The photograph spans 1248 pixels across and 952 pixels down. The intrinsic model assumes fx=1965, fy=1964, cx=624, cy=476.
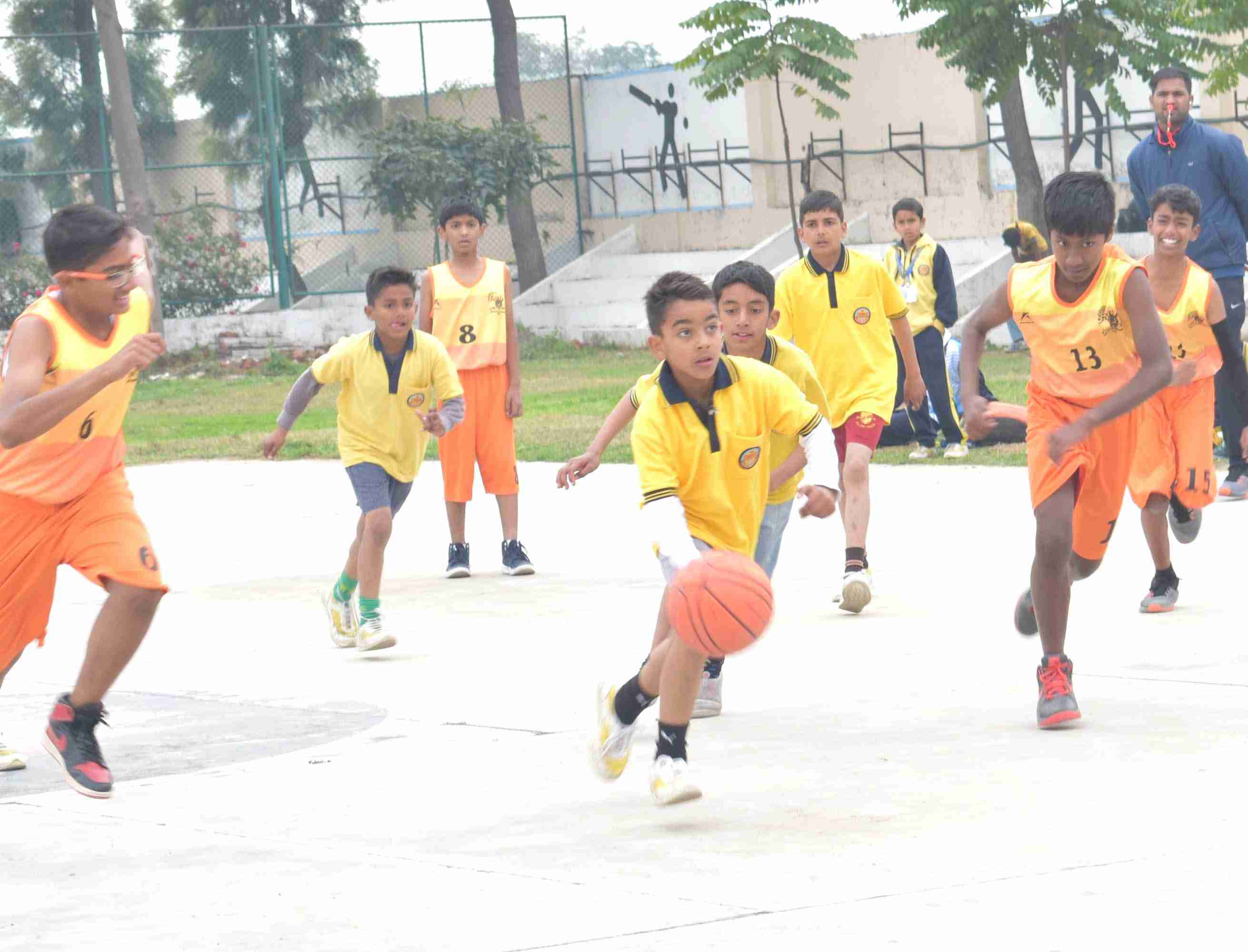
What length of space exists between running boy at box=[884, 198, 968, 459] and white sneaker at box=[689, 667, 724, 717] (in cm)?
823

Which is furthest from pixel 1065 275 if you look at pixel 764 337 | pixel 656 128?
pixel 656 128

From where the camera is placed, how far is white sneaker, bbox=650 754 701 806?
5512mm

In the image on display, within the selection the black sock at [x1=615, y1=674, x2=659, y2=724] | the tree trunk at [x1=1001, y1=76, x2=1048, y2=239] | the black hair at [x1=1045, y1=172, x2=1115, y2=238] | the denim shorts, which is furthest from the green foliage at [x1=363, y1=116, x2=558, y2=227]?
the black sock at [x1=615, y1=674, x2=659, y2=724]

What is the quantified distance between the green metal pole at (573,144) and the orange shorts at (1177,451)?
25.4 m

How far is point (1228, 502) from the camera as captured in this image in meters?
11.8

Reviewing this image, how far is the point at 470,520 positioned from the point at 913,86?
20.1 m

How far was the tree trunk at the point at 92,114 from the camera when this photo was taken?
100 feet

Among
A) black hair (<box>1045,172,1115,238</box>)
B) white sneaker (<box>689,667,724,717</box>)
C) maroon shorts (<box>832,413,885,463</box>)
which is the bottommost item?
white sneaker (<box>689,667,724,717</box>)

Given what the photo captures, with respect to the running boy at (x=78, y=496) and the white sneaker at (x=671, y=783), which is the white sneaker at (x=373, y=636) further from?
the white sneaker at (x=671, y=783)

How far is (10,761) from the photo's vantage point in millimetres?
6500

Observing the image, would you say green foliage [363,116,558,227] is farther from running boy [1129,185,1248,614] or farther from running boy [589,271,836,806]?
running boy [589,271,836,806]

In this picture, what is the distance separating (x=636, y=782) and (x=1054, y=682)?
1.42 meters

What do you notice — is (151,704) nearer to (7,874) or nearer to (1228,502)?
(7,874)

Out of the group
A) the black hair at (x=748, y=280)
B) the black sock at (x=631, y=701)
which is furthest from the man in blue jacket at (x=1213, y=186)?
the black sock at (x=631, y=701)
